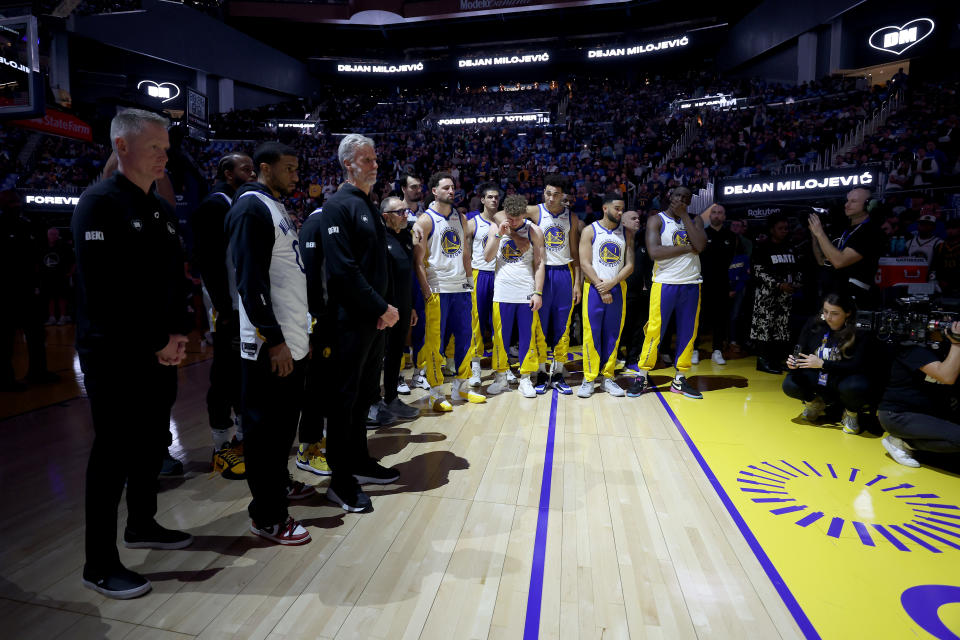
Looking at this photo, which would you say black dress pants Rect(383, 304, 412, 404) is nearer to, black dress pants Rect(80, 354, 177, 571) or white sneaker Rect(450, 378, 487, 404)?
white sneaker Rect(450, 378, 487, 404)

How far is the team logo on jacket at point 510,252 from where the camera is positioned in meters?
4.54

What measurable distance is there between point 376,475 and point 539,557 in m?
1.16

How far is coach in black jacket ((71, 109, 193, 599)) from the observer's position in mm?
1840

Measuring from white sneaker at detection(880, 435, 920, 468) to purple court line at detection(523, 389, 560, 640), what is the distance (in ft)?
7.50

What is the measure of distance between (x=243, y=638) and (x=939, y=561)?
2961mm

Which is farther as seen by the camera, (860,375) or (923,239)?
(923,239)

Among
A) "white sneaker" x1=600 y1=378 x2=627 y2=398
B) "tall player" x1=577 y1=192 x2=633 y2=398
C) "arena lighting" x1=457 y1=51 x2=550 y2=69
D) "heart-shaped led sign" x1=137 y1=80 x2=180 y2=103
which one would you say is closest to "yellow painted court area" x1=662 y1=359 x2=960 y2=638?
"white sneaker" x1=600 y1=378 x2=627 y2=398

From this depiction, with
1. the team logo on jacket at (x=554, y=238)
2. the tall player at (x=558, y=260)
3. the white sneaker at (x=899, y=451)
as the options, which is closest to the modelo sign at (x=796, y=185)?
the tall player at (x=558, y=260)

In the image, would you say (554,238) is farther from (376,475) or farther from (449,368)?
(376,475)

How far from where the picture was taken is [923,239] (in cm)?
650

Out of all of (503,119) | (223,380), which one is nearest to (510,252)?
(223,380)

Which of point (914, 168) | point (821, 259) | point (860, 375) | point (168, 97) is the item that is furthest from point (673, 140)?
point (168, 97)

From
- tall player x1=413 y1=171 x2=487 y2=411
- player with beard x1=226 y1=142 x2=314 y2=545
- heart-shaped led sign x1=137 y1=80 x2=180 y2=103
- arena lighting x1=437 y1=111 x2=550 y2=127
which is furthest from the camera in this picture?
arena lighting x1=437 y1=111 x2=550 y2=127

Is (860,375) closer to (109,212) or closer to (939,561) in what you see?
(939,561)
